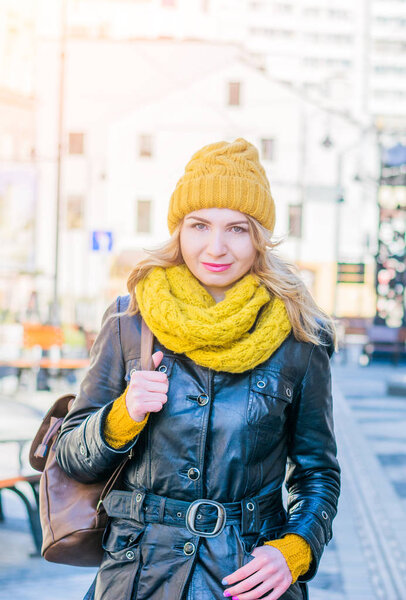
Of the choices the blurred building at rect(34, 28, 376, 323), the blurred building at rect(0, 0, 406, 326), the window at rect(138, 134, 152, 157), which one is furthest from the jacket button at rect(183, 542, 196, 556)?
the window at rect(138, 134, 152, 157)

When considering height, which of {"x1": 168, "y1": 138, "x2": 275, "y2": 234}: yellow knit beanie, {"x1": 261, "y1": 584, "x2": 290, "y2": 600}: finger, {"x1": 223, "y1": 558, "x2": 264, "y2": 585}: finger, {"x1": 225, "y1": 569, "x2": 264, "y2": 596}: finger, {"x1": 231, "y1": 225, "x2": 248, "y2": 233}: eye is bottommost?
{"x1": 261, "y1": 584, "x2": 290, "y2": 600}: finger

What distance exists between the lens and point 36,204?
146 feet

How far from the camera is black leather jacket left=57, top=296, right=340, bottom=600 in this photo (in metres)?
2.21

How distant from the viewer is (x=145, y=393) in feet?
7.27

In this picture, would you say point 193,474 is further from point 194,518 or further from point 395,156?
point 395,156

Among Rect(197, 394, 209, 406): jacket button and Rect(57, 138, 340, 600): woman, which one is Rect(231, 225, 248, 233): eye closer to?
Rect(57, 138, 340, 600): woman

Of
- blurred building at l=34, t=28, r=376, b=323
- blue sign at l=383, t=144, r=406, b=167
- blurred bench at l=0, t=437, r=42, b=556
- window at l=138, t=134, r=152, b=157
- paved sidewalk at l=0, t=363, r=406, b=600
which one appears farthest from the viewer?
window at l=138, t=134, r=152, b=157

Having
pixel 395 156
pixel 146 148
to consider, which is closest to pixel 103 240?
pixel 395 156

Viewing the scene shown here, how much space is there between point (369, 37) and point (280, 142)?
62.3 metres

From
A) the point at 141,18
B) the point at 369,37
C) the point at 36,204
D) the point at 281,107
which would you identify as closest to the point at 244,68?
the point at 281,107

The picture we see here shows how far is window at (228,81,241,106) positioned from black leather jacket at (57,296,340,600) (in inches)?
1706

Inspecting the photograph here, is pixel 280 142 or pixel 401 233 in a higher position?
pixel 280 142

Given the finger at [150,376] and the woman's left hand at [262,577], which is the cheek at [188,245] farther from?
the woman's left hand at [262,577]

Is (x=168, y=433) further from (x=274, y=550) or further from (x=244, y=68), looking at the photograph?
(x=244, y=68)
